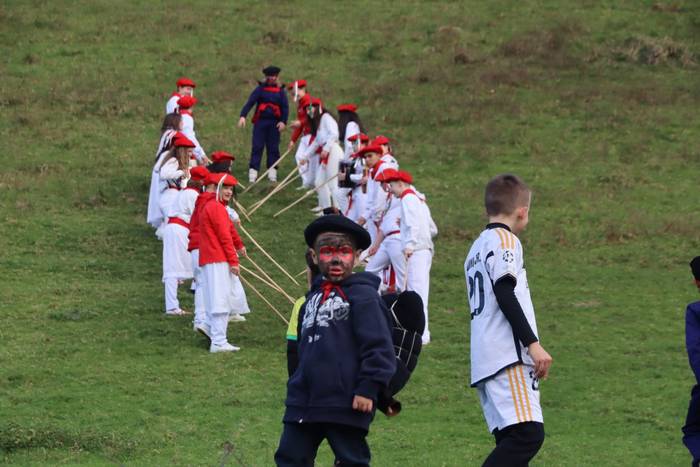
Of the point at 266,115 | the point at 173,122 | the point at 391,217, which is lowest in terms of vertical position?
the point at 391,217

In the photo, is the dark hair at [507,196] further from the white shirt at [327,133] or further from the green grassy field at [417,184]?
the white shirt at [327,133]

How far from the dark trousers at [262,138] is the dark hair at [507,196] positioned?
16.2 metres

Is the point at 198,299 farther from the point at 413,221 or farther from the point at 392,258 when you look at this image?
the point at 413,221

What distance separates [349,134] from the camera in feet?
70.2

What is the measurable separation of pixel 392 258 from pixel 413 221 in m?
0.76

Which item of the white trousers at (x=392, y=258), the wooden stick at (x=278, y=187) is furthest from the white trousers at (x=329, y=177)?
the white trousers at (x=392, y=258)

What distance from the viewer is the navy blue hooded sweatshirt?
6902mm

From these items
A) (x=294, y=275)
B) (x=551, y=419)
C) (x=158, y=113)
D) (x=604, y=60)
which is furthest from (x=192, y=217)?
(x=604, y=60)

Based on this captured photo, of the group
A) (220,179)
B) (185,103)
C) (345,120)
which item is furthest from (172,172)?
(345,120)

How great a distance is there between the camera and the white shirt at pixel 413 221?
15.3 meters

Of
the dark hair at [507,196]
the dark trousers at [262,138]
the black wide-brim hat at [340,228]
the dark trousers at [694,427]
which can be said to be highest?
the dark trousers at [262,138]

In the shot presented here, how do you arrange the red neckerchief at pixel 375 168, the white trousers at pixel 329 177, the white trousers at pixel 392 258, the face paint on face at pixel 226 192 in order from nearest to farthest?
the face paint on face at pixel 226 192 → the white trousers at pixel 392 258 → the red neckerchief at pixel 375 168 → the white trousers at pixel 329 177

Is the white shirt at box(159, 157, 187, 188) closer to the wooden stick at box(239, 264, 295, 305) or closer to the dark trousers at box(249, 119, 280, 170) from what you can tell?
the wooden stick at box(239, 264, 295, 305)

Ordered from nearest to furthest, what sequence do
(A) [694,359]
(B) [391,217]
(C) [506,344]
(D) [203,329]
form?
(C) [506,344] → (A) [694,359] → (D) [203,329] → (B) [391,217]
